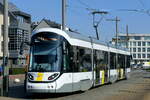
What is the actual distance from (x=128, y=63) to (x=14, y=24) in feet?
143

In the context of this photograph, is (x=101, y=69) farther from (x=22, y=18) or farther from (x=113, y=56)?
(x=22, y=18)

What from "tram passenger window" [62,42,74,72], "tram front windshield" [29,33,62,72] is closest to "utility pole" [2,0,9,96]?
"tram front windshield" [29,33,62,72]

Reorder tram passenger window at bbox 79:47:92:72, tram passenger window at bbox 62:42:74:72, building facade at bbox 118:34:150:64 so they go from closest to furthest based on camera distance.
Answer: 1. tram passenger window at bbox 62:42:74:72
2. tram passenger window at bbox 79:47:92:72
3. building facade at bbox 118:34:150:64

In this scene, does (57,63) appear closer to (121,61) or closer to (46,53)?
(46,53)

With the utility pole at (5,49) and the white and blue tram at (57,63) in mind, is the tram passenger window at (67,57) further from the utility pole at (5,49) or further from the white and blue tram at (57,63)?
the utility pole at (5,49)

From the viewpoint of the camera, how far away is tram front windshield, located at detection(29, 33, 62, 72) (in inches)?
777

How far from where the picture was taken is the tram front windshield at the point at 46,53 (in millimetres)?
19734

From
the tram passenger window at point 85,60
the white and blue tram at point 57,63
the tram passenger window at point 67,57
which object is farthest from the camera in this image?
the tram passenger window at point 85,60

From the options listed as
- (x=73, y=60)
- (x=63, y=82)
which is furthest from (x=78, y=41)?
(x=63, y=82)

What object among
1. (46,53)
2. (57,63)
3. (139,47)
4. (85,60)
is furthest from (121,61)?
(139,47)

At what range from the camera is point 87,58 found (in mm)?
23812

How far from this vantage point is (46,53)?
1986cm

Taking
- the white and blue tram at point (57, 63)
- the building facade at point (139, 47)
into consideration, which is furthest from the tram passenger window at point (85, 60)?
the building facade at point (139, 47)

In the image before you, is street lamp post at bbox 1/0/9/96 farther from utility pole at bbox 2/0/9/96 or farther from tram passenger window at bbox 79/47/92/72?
tram passenger window at bbox 79/47/92/72
